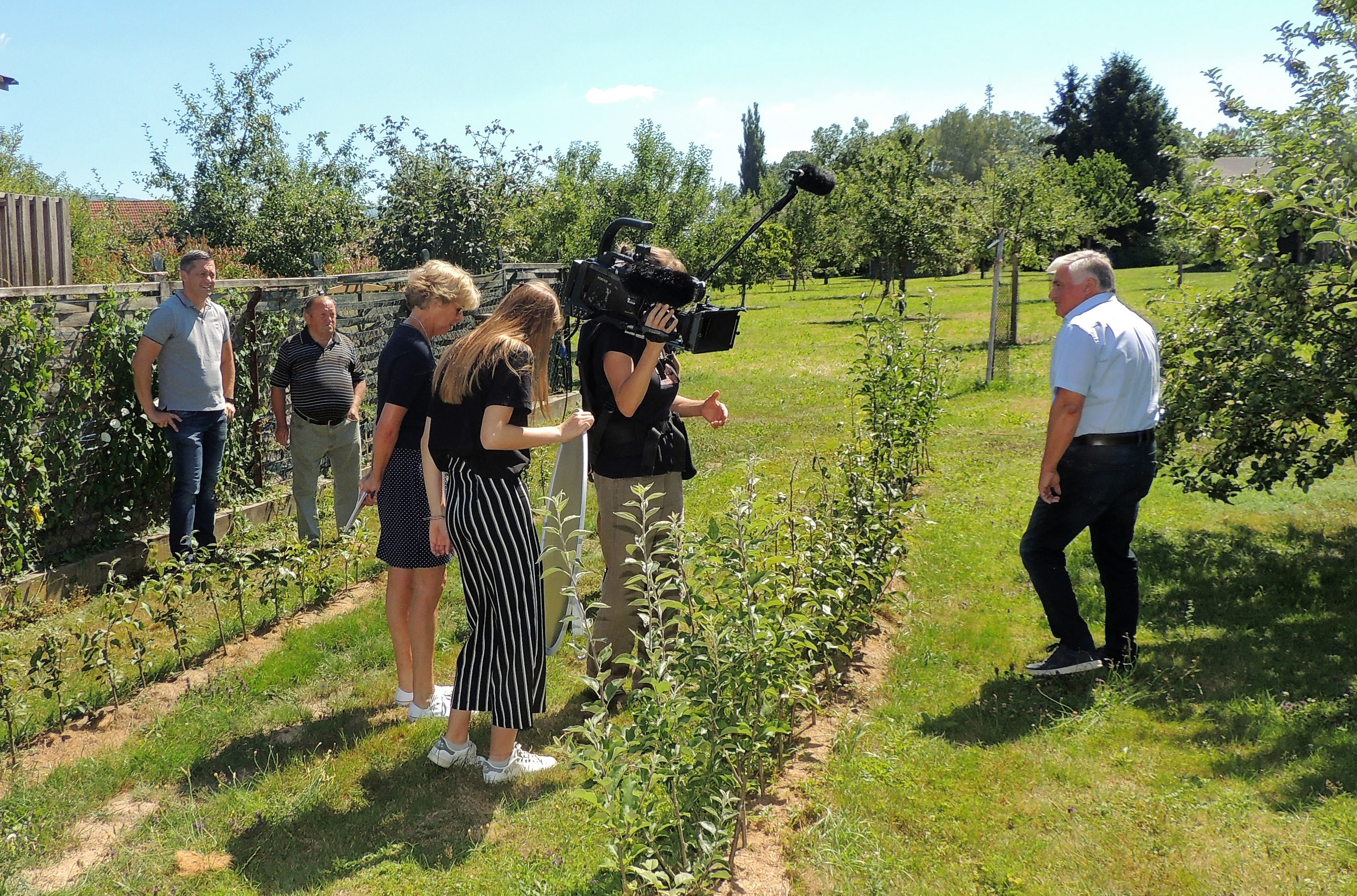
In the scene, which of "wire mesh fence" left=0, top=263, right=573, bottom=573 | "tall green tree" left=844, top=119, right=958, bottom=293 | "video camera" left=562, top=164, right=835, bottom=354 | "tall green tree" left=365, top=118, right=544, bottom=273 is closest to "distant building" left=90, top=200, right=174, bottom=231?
"tall green tree" left=365, top=118, right=544, bottom=273

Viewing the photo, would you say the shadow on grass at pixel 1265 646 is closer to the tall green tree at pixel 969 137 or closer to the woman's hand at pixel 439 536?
the woman's hand at pixel 439 536

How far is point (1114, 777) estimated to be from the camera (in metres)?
3.77

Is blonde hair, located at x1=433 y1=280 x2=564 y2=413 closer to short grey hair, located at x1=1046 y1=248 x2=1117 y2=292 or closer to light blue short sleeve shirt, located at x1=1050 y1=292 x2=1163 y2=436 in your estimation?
Result: light blue short sleeve shirt, located at x1=1050 y1=292 x2=1163 y2=436

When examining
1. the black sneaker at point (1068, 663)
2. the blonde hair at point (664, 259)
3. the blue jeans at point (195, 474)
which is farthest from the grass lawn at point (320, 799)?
the black sneaker at point (1068, 663)

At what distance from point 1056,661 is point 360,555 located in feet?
14.0

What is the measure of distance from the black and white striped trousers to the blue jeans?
303cm

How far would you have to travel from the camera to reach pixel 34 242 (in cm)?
639

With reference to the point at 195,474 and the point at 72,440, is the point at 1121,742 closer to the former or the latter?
the point at 195,474

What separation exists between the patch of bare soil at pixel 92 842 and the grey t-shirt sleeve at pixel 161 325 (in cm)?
317

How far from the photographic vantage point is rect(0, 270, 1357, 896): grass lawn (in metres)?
3.24

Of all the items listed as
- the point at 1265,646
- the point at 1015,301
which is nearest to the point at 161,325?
the point at 1265,646

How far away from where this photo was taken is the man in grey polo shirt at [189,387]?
6.09 m

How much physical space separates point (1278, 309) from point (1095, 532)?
2.03 metres

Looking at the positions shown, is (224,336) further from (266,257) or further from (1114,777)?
(266,257)
